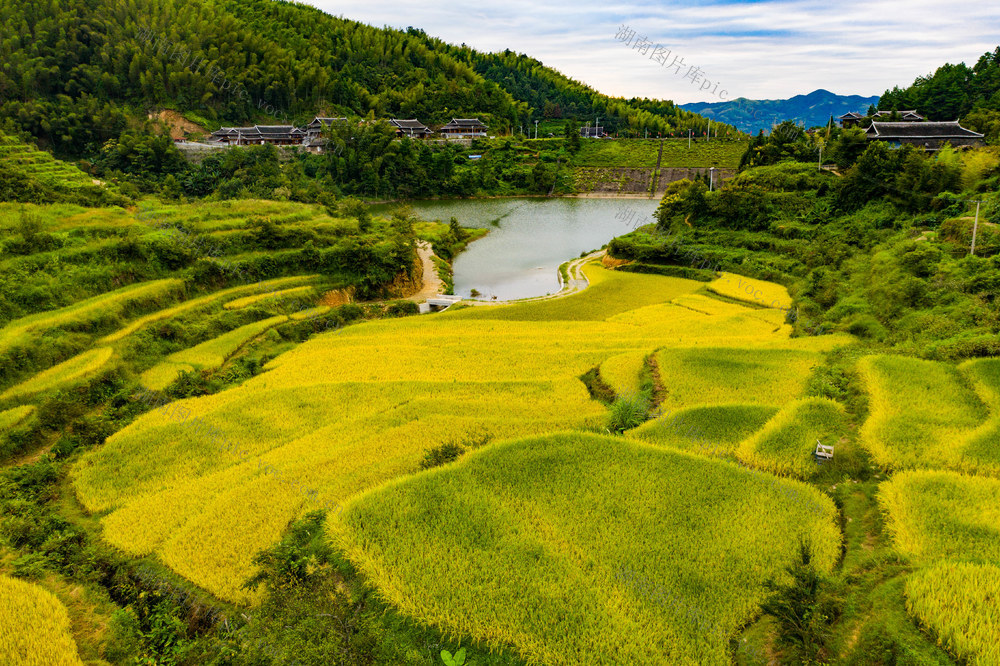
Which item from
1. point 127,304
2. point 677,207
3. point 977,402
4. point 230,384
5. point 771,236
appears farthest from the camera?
point 677,207

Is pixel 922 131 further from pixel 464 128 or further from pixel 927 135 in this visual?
pixel 464 128

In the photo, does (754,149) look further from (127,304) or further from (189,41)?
(189,41)

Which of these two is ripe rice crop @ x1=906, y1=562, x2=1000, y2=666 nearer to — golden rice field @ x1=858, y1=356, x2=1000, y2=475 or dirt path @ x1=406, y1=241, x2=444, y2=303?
golden rice field @ x1=858, y1=356, x2=1000, y2=475

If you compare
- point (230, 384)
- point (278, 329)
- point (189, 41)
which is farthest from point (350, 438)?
point (189, 41)

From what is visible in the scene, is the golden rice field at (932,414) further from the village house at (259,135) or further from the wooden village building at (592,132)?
the wooden village building at (592,132)

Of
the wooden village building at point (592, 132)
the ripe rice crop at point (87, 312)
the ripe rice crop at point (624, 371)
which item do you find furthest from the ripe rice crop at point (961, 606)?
the wooden village building at point (592, 132)

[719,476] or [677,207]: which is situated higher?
[677,207]

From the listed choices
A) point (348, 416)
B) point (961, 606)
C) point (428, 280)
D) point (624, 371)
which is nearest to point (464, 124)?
point (428, 280)
